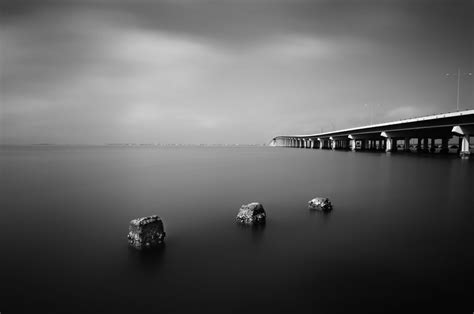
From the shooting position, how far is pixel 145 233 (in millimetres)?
8281

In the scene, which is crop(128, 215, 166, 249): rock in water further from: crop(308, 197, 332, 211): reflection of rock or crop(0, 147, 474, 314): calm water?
crop(308, 197, 332, 211): reflection of rock

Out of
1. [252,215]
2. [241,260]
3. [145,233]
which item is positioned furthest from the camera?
[252,215]

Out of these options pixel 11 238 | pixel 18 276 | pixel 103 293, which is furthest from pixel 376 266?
pixel 11 238

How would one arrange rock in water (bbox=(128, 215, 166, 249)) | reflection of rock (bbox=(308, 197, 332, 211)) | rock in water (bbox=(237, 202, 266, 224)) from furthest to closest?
reflection of rock (bbox=(308, 197, 332, 211)), rock in water (bbox=(237, 202, 266, 224)), rock in water (bbox=(128, 215, 166, 249))

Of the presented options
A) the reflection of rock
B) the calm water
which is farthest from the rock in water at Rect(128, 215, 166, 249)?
the reflection of rock

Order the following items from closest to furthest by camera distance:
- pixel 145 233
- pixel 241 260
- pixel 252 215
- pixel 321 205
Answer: pixel 241 260 < pixel 145 233 < pixel 252 215 < pixel 321 205

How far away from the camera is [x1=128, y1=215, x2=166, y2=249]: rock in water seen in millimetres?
8227

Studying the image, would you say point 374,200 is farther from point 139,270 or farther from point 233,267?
point 139,270

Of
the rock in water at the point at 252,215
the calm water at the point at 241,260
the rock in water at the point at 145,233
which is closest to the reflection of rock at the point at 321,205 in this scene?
the calm water at the point at 241,260

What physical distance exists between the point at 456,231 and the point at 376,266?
5.80 m

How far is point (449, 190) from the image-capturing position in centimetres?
1919

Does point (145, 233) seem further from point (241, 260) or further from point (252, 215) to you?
point (252, 215)

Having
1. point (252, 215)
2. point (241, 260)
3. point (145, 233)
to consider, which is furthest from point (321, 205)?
point (145, 233)

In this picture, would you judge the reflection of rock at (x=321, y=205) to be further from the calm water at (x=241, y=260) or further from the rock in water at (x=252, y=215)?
the rock in water at (x=252, y=215)
